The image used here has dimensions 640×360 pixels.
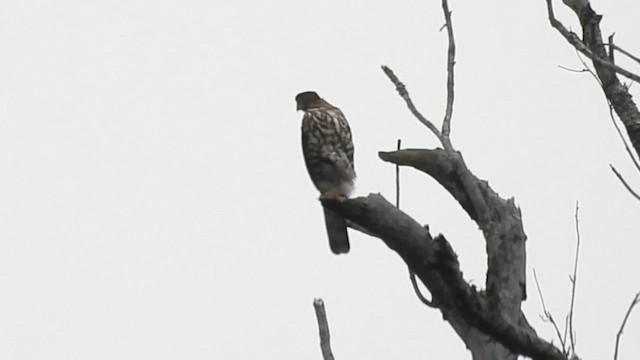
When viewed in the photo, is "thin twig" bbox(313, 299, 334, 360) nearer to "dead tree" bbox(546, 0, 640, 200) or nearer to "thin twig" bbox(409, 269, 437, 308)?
"thin twig" bbox(409, 269, 437, 308)

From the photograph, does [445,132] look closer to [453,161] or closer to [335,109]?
[453,161]

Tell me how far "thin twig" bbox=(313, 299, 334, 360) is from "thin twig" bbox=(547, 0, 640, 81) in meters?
1.14

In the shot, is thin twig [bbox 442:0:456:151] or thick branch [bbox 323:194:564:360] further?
thin twig [bbox 442:0:456:151]

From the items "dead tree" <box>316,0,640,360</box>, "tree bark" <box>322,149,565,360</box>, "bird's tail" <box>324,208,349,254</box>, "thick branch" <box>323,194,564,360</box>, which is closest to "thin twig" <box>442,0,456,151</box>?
"dead tree" <box>316,0,640,360</box>

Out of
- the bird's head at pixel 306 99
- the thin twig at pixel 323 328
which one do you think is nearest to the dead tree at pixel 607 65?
the thin twig at pixel 323 328

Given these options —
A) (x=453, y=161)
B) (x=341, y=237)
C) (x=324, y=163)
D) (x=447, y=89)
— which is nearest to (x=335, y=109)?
(x=324, y=163)

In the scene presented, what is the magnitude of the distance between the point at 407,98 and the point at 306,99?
111 inches

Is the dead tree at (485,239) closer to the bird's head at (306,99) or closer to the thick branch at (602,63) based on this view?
the thick branch at (602,63)

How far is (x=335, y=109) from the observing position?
19.5 ft

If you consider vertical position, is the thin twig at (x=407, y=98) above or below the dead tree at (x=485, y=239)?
above

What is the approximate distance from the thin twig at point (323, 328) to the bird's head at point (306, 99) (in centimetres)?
319

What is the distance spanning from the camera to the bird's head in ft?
19.9

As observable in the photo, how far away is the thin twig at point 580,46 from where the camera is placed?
8.25ft

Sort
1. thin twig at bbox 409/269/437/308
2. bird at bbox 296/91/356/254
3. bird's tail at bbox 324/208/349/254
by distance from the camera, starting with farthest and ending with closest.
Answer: bird at bbox 296/91/356/254 → bird's tail at bbox 324/208/349/254 → thin twig at bbox 409/269/437/308
